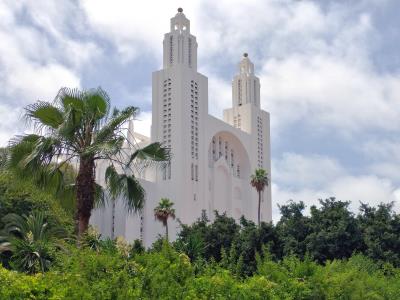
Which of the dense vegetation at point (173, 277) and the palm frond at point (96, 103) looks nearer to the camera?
the dense vegetation at point (173, 277)

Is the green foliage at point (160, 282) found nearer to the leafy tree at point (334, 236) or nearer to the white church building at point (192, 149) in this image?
the leafy tree at point (334, 236)

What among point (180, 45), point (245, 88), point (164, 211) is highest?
point (180, 45)

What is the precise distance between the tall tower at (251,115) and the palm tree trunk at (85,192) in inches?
1968

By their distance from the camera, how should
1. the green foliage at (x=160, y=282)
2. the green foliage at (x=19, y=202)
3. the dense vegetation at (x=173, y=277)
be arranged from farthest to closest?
1. the green foliage at (x=19, y=202)
2. the dense vegetation at (x=173, y=277)
3. the green foliage at (x=160, y=282)

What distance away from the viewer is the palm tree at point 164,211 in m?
48.8

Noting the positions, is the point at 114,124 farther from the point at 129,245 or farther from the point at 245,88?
the point at 245,88

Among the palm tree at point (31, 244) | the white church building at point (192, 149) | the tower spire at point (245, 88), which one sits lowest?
the palm tree at point (31, 244)

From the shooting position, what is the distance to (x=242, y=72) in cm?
6844

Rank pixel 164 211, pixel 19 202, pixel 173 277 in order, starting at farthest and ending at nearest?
1. pixel 164 211
2. pixel 19 202
3. pixel 173 277

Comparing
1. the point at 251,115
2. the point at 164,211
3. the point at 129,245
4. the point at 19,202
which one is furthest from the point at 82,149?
the point at 251,115

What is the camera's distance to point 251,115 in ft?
217

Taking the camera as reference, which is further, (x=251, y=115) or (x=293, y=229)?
(x=251, y=115)

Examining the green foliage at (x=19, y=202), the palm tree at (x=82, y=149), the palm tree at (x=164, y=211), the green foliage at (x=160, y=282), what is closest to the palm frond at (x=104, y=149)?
the palm tree at (x=82, y=149)

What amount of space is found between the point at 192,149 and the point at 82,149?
135ft
